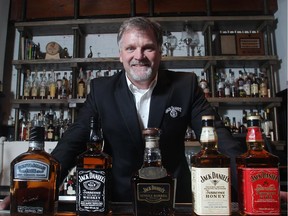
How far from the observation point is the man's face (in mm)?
1188

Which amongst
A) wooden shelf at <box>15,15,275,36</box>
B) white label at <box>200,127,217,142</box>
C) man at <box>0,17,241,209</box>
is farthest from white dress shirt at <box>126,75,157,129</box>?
wooden shelf at <box>15,15,275,36</box>

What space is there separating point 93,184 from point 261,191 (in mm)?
345

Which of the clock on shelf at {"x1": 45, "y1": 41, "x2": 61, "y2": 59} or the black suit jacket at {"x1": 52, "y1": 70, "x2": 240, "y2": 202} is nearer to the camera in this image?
the black suit jacket at {"x1": 52, "y1": 70, "x2": 240, "y2": 202}

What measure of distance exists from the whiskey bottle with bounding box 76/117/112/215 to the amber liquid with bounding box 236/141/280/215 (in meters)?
0.28

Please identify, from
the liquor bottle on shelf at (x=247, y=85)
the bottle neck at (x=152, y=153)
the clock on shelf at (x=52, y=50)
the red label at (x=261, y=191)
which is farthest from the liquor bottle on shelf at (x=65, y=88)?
the red label at (x=261, y=191)

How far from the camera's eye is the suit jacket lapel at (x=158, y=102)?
1223 mm

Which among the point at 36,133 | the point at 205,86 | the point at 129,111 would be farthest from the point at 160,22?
the point at 36,133

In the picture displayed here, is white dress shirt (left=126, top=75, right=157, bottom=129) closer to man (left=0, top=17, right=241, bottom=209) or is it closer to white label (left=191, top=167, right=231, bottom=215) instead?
man (left=0, top=17, right=241, bottom=209)

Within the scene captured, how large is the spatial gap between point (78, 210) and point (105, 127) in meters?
0.64

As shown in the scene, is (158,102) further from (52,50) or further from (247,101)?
(52,50)

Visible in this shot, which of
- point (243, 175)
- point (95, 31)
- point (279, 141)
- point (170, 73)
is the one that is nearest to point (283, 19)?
point (279, 141)

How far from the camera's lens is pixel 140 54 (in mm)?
1205

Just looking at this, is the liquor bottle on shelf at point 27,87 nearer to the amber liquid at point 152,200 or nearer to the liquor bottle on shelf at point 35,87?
the liquor bottle on shelf at point 35,87

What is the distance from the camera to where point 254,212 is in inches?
23.1
